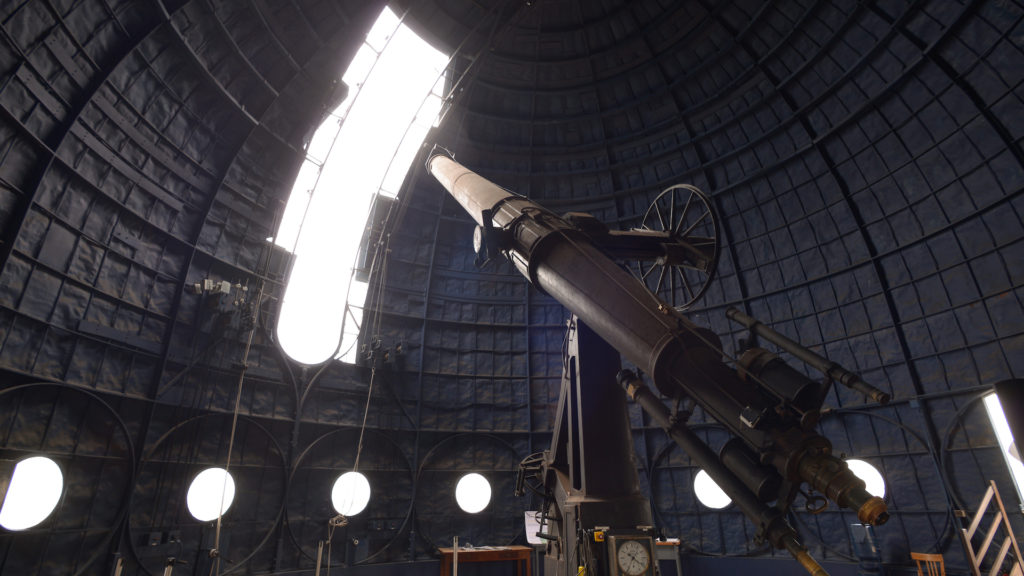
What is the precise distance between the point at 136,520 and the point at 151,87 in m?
11.0

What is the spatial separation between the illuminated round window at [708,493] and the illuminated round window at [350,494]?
11.6 meters

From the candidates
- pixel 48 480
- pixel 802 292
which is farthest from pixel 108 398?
pixel 802 292

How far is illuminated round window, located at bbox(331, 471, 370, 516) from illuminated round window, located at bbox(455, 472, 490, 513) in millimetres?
3398

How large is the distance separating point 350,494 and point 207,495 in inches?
170

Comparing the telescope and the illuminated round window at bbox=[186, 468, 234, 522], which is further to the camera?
the illuminated round window at bbox=[186, 468, 234, 522]

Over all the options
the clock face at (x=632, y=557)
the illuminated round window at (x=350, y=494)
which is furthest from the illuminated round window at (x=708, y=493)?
the illuminated round window at (x=350, y=494)

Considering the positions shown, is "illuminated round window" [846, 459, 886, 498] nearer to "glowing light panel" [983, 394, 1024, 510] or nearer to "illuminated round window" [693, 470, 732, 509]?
"glowing light panel" [983, 394, 1024, 510]

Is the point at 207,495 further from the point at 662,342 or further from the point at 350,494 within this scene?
the point at 662,342

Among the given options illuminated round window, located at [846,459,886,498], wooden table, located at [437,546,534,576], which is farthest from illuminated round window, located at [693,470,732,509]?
wooden table, located at [437,546,534,576]

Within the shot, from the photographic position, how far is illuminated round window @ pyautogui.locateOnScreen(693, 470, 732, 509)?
15766 millimetres

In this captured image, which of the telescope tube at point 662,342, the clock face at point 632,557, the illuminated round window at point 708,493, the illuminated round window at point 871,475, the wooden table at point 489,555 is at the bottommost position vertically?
the wooden table at point 489,555

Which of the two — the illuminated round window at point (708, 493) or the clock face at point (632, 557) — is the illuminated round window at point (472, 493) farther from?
the clock face at point (632, 557)

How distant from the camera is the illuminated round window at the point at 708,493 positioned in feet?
→ 51.7

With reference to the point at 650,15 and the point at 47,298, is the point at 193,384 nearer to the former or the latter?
the point at 47,298
